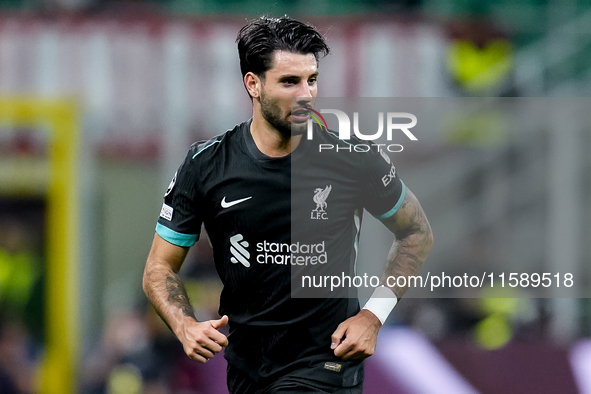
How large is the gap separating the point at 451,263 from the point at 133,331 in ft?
10.7

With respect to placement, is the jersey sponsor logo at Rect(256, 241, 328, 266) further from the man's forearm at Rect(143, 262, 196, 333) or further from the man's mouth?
the man's mouth

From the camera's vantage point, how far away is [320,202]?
12.9 feet

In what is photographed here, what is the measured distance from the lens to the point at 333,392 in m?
3.80

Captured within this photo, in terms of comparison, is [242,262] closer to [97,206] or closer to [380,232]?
[380,232]

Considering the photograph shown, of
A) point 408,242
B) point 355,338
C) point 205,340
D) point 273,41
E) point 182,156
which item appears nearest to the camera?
point 205,340

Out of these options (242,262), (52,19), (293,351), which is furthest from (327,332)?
(52,19)

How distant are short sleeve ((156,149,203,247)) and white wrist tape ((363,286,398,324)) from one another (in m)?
0.88

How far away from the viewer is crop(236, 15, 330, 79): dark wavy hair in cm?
382

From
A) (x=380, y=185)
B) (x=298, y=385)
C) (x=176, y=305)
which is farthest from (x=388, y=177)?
(x=176, y=305)

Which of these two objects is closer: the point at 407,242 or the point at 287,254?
the point at 287,254

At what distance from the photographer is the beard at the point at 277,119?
387cm

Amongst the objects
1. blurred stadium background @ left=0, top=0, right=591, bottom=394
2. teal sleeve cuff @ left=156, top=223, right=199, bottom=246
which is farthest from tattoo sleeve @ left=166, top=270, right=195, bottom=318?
blurred stadium background @ left=0, top=0, right=591, bottom=394

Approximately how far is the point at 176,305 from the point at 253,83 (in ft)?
3.53

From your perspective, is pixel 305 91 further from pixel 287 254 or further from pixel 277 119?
pixel 287 254
